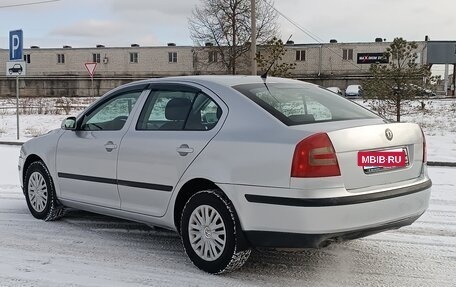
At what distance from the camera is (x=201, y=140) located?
14.3 feet

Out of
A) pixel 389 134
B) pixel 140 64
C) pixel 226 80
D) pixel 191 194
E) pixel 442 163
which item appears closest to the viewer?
pixel 389 134

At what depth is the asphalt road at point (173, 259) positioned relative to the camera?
4.18 m

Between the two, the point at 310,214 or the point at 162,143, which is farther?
the point at 162,143

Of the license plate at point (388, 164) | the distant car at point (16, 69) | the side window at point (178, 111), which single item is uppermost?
the distant car at point (16, 69)

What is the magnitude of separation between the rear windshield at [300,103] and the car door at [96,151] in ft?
4.16

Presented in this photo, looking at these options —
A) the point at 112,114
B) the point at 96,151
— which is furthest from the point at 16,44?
the point at 96,151

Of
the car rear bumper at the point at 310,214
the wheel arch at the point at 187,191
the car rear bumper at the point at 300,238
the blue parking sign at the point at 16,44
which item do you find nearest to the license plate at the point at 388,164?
the car rear bumper at the point at 310,214

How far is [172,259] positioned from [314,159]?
170 centimetres

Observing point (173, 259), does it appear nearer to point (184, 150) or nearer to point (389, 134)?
point (184, 150)

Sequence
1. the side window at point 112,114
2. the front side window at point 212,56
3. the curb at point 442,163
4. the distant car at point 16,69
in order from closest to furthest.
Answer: the side window at point 112,114, the curb at point 442,163, the distant car at point 16,69, the front side window at point 212,56

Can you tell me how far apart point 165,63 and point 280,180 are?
6284 cm

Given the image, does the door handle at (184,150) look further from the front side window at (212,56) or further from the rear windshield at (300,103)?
the front side window at (212,56)

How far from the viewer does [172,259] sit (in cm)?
471

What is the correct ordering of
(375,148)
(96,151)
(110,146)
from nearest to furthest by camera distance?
(375,148) → (110,146) → (96,151)
